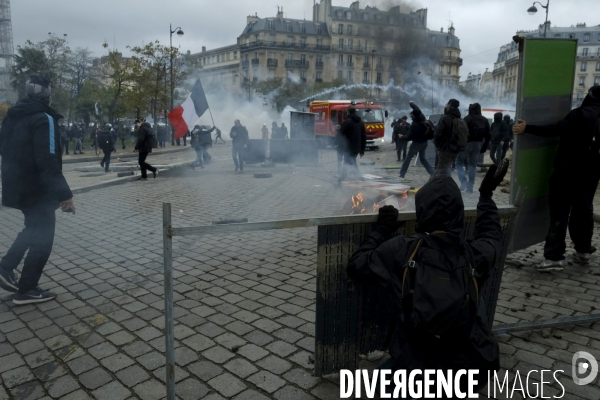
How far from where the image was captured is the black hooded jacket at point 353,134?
36.5 feet

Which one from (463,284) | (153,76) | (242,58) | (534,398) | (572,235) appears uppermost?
(242,58)

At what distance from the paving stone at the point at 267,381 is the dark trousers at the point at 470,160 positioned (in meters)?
8.52

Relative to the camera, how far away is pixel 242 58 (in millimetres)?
80438

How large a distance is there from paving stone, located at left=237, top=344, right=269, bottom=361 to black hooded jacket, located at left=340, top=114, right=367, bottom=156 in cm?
838

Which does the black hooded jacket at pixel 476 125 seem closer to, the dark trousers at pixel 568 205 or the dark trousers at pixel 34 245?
the dark trousers at pixel 568 205

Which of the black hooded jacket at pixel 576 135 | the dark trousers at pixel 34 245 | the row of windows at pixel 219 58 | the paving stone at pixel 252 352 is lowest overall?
the paving stone at pixel 252 352

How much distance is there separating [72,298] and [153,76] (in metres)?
30.5

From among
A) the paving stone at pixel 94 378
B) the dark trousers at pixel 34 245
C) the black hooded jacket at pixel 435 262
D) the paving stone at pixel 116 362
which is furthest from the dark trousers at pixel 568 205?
the dark trousers at pixel 34 245

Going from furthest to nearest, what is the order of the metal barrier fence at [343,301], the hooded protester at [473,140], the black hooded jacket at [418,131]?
the black hooded jacket at [418,131] → the hooded protester at [473,140] → the metal barrier fence at [343,301]

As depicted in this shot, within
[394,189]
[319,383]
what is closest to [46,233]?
[319,383]

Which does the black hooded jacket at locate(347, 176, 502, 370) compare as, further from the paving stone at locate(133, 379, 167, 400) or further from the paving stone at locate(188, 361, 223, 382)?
the paving stone at locate(133, 379, 167, 400)

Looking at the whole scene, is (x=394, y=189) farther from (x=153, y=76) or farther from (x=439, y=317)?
(x=153, y=76)

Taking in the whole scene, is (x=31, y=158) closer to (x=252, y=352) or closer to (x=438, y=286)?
(x=252, y=352)

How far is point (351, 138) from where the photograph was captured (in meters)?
11.4
